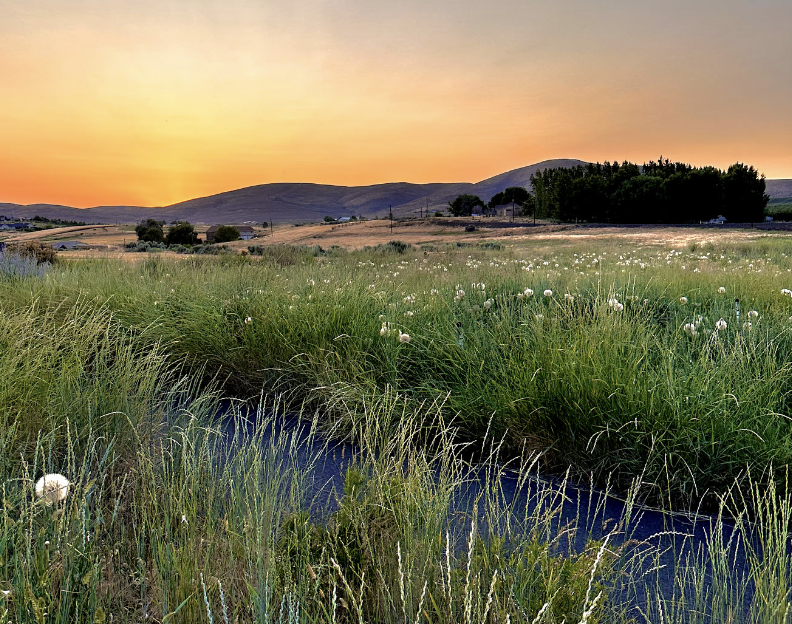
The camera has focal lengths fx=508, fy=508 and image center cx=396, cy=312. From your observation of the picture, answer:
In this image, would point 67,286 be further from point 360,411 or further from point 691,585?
point 691,585

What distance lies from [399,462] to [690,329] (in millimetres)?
3174

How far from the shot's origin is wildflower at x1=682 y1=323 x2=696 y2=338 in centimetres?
393

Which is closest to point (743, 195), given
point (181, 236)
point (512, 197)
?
point (512, 197)

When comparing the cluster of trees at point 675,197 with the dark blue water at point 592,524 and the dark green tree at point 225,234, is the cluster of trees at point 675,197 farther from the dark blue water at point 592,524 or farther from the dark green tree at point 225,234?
the dark blue water at point 592,524

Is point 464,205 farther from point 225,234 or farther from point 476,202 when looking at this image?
point 225,234

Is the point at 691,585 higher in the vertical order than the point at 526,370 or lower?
lower

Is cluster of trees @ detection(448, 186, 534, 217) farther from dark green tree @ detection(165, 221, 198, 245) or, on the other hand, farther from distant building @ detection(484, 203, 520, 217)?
dark green tree @ detection(165, 221, 198, 245)

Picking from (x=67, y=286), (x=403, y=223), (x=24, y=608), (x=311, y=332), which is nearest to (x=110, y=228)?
(x=403, y=223)

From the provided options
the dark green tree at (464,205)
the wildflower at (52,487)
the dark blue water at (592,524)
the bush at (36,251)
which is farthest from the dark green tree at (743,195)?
the wildflower at (52,487)

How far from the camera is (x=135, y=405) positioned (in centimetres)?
335

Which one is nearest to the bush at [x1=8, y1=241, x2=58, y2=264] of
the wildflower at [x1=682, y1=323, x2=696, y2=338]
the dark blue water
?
the dark blue water

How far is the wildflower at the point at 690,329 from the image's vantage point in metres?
3.93

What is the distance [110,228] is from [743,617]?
54.3 m

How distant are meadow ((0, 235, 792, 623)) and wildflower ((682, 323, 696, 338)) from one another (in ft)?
0.38
